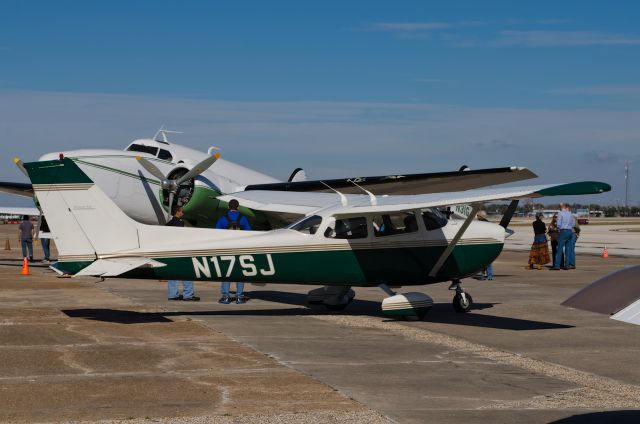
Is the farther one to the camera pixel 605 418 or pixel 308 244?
pixel 308 244

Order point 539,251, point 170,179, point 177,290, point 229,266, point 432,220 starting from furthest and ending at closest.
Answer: point 539,251 < point 170,179 < point 177,290 < point 432,220 < point 229,266

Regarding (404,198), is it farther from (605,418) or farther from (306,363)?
(605,418)

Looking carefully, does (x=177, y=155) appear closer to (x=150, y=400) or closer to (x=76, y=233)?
(x=76, y=233)

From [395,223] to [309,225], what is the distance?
1388 millimetres

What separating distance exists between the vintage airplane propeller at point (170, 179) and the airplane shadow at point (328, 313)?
6.78 m

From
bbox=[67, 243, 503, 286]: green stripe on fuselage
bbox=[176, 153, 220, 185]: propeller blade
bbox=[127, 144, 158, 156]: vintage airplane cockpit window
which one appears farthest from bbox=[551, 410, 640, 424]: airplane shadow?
bbox=[127, 144, 158, 156]: vintage airplane cockpit window

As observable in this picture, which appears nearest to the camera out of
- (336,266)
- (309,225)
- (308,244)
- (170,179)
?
(308,244)

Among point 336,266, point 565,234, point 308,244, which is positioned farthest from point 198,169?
point 565,234

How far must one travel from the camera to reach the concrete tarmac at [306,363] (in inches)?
285

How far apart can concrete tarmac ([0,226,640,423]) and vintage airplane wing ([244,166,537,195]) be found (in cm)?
394

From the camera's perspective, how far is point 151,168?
2197 centimetres

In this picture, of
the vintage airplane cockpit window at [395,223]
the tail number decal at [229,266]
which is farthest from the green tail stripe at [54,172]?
the vintage airplane cockpit window at [395,223]

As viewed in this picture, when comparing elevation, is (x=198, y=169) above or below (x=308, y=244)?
above

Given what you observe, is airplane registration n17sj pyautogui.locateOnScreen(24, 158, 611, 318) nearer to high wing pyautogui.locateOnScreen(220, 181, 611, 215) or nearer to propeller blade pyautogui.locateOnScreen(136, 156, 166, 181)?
high wing pyautogui.locateOnScreen(220, 181, 611, 215)
